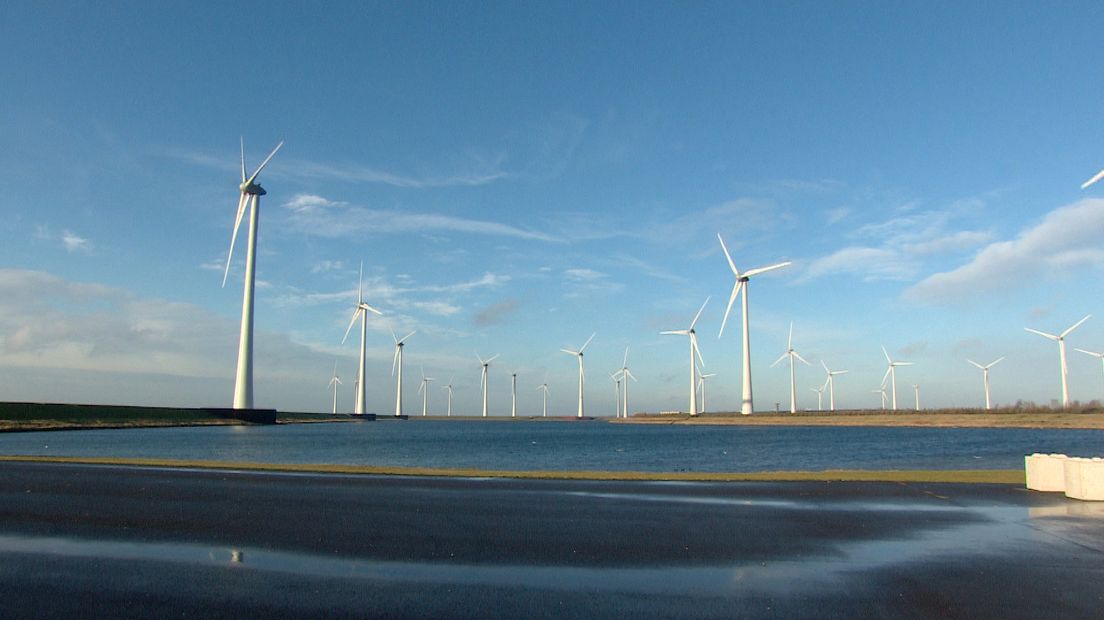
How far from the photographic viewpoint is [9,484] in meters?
25.7

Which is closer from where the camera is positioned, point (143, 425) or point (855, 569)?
point (855, 569)

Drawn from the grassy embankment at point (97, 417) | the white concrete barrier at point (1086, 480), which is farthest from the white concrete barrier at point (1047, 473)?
the grassy embankment at point (97, 417)

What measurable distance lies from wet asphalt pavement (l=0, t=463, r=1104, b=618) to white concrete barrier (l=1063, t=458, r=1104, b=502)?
0.63m

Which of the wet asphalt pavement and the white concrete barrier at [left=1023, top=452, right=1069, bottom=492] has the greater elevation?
the white concrete barrier at [left=1023, top=452, right=1069, bottom=492]

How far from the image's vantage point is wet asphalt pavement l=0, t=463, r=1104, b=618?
10555 millimetres

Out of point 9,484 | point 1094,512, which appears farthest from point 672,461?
point 9,484

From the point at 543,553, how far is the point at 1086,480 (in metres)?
17.5

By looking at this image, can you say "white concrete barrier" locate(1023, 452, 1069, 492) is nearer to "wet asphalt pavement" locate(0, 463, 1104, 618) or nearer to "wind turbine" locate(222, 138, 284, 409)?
"wet asphalt pavement" locate(0, 463, 1104, 618)

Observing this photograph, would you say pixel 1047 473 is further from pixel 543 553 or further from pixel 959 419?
pixel 959 419

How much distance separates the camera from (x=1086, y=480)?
2206 centimetres

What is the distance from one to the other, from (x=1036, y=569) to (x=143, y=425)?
476ft

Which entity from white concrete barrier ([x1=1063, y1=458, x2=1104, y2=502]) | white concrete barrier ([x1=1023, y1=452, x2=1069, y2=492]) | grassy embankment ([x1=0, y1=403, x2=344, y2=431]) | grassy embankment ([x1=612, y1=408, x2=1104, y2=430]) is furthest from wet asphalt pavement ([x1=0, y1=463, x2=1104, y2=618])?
grassy embankment ([x1=612, y1=408, x2=1104, y2=430])

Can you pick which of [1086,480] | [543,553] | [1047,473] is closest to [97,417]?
[543,553]

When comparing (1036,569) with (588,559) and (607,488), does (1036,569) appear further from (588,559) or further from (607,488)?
(607,488)
